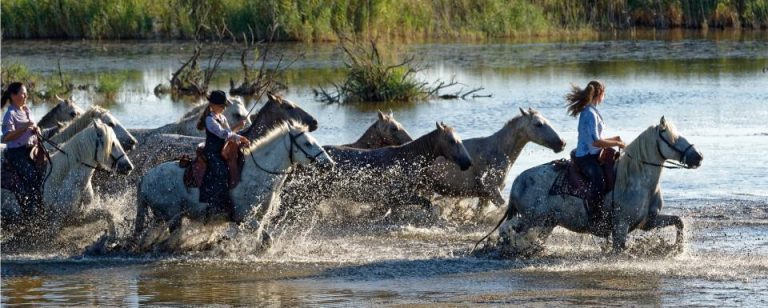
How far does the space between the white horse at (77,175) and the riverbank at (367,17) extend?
26.0 m

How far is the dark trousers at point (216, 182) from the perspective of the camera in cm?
1231

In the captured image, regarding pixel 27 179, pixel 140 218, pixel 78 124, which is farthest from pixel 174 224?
pixel 78 124

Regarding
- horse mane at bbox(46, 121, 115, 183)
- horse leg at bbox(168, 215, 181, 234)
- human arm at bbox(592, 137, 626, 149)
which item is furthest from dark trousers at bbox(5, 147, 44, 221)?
human arm at bbox(592, 137, 626, 149)

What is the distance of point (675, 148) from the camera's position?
38.0ft

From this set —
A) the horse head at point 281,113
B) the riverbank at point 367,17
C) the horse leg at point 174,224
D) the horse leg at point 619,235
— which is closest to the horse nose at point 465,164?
the horse head at point 281,113

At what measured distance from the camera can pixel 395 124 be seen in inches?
627

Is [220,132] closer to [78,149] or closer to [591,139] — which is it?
[78,149]

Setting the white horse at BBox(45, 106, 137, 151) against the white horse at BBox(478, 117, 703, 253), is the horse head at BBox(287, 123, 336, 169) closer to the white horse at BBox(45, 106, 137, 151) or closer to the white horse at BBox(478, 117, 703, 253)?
the white horse at BBox(478, 117, 703, 253)

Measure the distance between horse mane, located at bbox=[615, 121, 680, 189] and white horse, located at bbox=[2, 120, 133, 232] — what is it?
4331 millimetres

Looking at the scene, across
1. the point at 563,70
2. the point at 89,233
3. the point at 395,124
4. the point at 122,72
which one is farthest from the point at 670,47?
the point at 89,233

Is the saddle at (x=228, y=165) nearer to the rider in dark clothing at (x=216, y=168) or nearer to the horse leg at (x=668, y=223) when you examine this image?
the rider in dark clothing at (x=216, y=168)

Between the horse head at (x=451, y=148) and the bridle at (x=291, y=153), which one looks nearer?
the bridle at (x=291, y=153)

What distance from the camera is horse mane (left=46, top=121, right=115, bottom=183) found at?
41.2 feet

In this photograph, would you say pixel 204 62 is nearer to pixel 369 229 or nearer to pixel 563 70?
pixel 563 70
